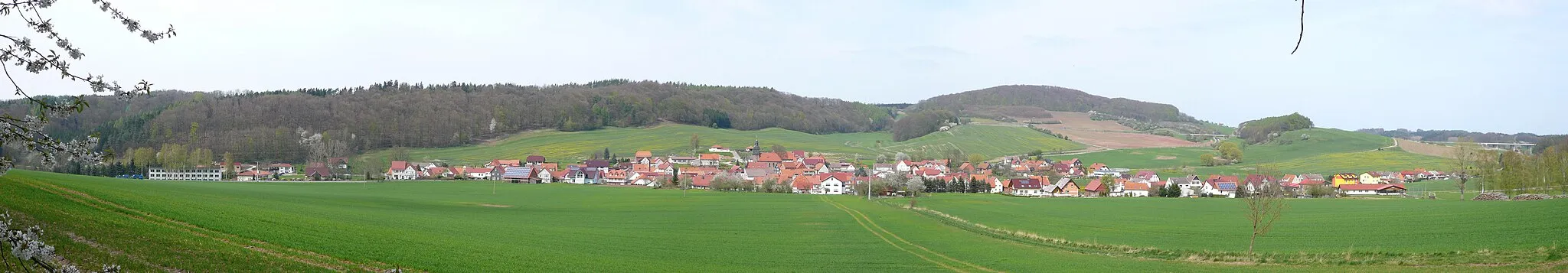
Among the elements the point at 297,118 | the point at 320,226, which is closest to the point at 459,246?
the point at 320,226

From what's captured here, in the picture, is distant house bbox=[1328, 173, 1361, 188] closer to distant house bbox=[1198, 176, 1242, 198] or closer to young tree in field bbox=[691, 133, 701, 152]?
distant house bbox=[1198, 176, 1242, 198]

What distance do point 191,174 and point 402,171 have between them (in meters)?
21.5

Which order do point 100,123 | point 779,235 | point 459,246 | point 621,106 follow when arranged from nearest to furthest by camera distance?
point 459,246 → point 779,235 → point 100,123 → point 621,106

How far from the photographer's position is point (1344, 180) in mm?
81188

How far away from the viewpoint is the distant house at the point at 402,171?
9778 cm

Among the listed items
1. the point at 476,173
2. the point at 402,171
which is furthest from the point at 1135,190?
the point at 402,171

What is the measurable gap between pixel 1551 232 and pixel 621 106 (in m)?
159

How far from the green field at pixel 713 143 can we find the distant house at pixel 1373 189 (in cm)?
6038

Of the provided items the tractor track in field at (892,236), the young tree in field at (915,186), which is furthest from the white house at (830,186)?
the tractor track in field at (892,236)

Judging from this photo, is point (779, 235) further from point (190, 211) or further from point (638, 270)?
point (190, 211)

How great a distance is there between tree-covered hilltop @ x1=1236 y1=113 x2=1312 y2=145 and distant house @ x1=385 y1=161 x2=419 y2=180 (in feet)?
437

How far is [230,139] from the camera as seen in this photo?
364ft

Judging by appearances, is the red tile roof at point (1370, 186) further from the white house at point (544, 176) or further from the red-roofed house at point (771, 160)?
the white house at point (544, 176)

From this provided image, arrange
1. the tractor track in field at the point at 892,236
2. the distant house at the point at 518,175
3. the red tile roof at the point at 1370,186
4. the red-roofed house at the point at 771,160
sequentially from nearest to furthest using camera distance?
1. the tractor track in field at the point at 892,236
2. the red tile roof at the point at 1370,186
3. the distant house at the point at 518,175
4. the red-roofed house at the point at 771,160
